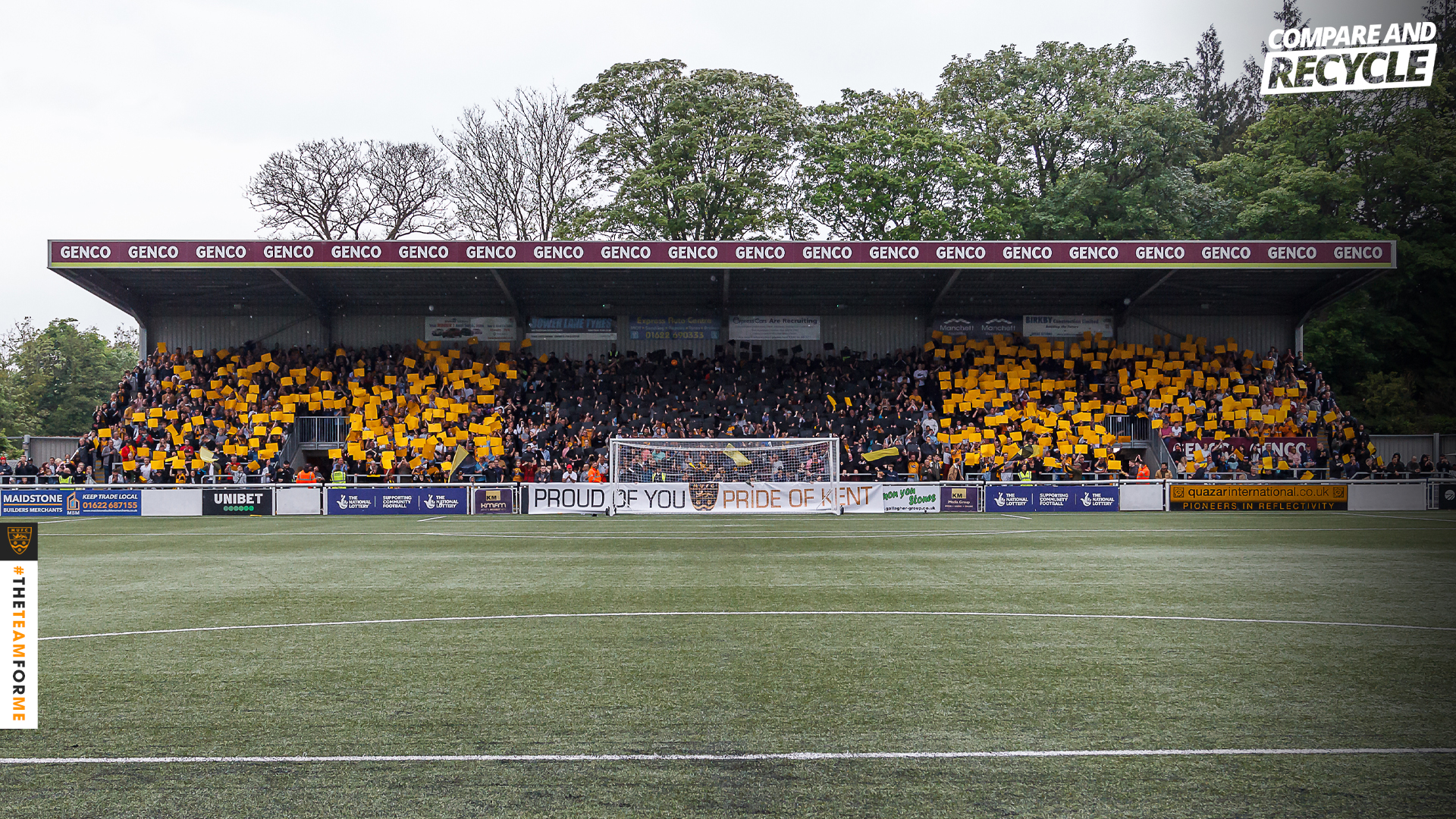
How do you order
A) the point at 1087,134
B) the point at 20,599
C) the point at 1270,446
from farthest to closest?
1. the point at 1087,134
2. the point at 1270,446
3. the point at 20,599

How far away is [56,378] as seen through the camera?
66.8m

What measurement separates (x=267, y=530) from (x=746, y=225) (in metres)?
28.8

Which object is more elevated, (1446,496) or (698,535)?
(1446,496)

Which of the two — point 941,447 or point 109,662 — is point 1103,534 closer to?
point 941,447

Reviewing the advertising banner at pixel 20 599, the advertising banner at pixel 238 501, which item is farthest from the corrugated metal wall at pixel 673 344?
the advertising banner at pixel 20 599

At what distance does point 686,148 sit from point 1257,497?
1097 inches

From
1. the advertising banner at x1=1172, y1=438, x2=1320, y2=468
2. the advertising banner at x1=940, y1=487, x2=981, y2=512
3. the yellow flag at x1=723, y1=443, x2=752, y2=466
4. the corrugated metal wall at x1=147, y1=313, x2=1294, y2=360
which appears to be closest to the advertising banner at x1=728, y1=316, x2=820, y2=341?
the corrugated metal wall at x1=147, y1=313, x2=1294, y2=360

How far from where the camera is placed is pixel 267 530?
2244 cm

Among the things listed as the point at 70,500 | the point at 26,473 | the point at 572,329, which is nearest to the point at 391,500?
the point at 70,500

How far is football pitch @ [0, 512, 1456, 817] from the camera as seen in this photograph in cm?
490

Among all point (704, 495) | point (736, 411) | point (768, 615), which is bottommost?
point (768, 615)

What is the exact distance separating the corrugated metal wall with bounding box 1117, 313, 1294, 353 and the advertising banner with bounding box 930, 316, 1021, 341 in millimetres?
4346

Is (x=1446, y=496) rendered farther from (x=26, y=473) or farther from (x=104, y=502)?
(x=26, y=473)

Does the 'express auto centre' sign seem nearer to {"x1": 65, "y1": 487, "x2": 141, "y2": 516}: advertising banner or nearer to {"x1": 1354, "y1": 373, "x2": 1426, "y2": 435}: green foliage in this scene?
{"x1": 65, "y1": 487, "x2": 141, "y2": 516}: advertising banner
